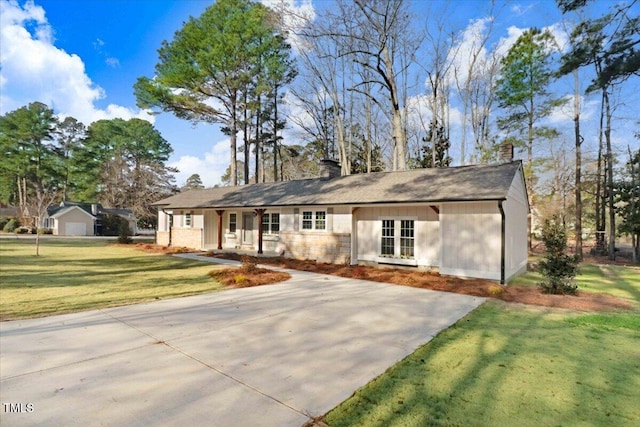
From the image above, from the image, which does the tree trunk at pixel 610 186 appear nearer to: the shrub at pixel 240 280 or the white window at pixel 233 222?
the shrub at pixel 240 280

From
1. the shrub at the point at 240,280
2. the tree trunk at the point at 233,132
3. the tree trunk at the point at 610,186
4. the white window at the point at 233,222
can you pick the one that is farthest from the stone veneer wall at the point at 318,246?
the tree trunk at the point at 610,186

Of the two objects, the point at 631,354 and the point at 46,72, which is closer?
the point at 631,354

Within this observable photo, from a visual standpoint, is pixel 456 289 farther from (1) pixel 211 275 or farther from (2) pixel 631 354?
(1) pixel 211 275

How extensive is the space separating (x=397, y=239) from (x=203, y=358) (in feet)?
29.2

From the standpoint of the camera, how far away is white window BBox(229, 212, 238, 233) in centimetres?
1770

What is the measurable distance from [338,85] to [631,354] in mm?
23377

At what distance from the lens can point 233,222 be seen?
1789 centimetres

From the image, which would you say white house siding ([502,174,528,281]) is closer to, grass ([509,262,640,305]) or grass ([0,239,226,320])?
grass ([509,262,640,305])

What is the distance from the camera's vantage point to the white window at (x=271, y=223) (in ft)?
50.5

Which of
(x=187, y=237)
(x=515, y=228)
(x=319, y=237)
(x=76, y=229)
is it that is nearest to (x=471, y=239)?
(x=515, y=228)

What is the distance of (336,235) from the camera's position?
12.7 meters

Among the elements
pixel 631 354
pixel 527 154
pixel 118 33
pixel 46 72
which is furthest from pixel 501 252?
pixel 118 33

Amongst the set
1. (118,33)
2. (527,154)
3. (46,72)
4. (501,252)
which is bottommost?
(501,252)

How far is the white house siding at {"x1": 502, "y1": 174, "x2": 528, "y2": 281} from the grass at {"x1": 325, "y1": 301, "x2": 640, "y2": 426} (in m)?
4.66
